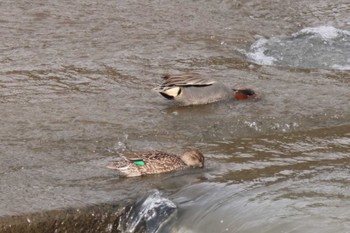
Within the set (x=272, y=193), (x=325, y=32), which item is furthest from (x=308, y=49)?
(x=272, y=193)

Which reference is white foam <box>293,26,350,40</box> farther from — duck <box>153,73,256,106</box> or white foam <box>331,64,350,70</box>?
duck <box>153,73,256,106</box>

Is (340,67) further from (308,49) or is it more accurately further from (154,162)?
(154,162)

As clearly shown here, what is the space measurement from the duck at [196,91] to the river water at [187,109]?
10 centimetres

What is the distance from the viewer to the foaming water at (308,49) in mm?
11336

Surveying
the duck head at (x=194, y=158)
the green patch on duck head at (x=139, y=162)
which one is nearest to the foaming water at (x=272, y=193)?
the duck head at (x=194, y=158)

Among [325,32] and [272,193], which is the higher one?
[272,193]

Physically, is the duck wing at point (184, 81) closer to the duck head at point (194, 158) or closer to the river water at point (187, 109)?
the river water at point (187, 109)

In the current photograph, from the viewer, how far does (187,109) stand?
957 centimetres

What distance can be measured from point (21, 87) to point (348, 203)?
4.73 m

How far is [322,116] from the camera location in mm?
9109

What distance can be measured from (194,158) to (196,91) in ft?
7.76

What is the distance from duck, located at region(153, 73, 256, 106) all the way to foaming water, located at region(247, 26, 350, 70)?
1.78 m

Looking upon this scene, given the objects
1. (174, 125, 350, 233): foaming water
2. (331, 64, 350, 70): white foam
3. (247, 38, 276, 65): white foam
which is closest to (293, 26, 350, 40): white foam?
(247, 38, 276, 65): white foam

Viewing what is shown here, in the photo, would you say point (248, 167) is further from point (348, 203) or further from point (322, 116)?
point (322, 116)
